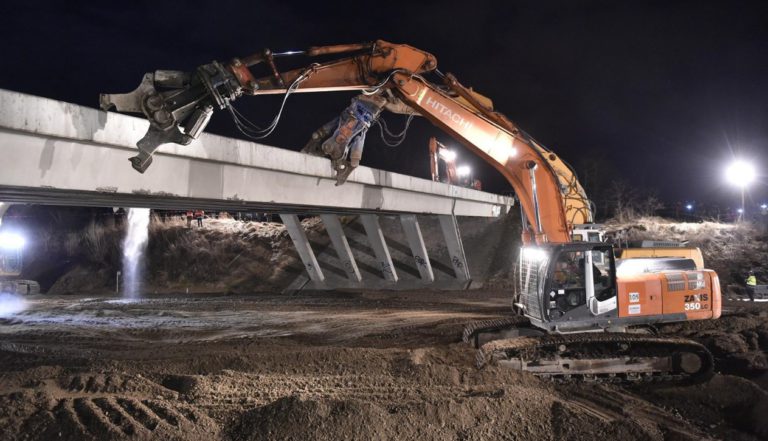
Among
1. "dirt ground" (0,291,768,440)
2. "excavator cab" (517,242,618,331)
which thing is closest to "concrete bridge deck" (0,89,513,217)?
"dirt ground" (0,291,768,440)

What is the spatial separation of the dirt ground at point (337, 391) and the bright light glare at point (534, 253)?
1.89m

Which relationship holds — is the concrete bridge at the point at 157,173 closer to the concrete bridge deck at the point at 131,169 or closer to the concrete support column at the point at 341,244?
the concrete bridge deck at the point at 131,169

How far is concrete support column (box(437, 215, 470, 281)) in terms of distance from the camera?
22.7 meters

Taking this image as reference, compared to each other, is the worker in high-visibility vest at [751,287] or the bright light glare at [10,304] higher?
the worker in high-visibility vest at [751,287]

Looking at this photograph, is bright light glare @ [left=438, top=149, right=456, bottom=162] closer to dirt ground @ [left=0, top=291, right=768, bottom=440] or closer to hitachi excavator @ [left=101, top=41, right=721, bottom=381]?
dirt ground @ [left=0, top=291, right=768, bottom=440]

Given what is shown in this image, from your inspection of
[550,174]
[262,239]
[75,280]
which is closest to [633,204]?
[262,239]

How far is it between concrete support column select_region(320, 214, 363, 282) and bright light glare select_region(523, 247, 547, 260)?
44.2ft

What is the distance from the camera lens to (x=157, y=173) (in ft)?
34.7

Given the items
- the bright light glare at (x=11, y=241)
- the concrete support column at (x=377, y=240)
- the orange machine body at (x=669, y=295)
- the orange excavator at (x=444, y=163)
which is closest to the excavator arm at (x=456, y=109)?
the orange machine body at (x=669, y=295)

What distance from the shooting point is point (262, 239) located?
2706 cm

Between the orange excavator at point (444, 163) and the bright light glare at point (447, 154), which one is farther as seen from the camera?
the bright light glare at point (447, 154)

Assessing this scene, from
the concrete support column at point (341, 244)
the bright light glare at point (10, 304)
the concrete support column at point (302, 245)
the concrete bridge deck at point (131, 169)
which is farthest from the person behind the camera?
the concrete support column at point (341, 244)

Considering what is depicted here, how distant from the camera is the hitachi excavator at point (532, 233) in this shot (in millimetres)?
7680

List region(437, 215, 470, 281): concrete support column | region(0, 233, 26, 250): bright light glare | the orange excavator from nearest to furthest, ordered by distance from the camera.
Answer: region(437, 215, 470, 281): concrete support column, the orange excavator, region(0, 233, 26, 250): bright light glare
